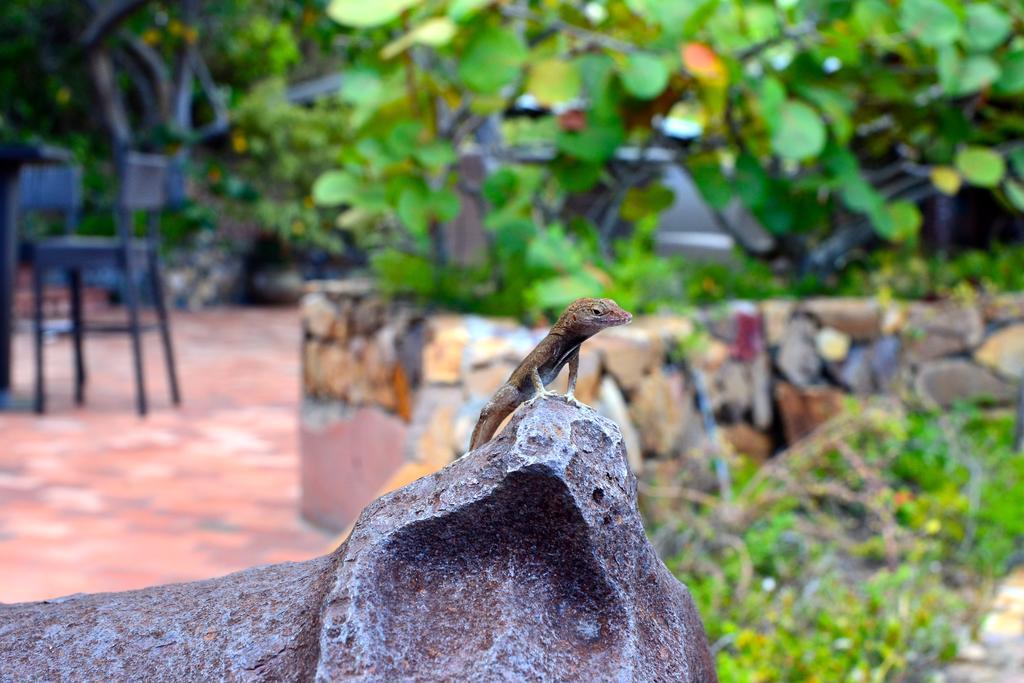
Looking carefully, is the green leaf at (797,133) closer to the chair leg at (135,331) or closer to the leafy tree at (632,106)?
the leafy tree at (632,106)

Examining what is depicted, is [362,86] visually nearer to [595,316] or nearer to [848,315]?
[848,315]

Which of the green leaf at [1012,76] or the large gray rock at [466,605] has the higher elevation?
the green leaf at [1012,76]

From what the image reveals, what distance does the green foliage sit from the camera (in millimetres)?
2979

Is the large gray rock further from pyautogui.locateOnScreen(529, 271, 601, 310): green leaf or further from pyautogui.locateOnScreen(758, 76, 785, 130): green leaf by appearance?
pyautogui.locateOnScreen(758, 76, 785, 130): green leaf

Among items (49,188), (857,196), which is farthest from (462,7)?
(49,188)

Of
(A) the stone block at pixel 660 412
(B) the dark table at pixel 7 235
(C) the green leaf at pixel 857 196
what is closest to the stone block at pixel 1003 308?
(C) the green leaf at pixel 857 196

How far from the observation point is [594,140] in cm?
402

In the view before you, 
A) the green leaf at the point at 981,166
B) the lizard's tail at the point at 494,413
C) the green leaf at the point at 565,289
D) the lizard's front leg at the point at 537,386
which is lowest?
the green leaf at the point at 565,289

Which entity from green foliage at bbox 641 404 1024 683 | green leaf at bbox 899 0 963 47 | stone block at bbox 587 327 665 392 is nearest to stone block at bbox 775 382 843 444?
green foliage at bbox 641 404 1024 683

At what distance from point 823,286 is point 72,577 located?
11.8ft

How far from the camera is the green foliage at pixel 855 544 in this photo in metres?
2.98

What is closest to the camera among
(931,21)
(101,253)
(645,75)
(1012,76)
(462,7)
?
(462,7)

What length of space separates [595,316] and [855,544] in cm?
297

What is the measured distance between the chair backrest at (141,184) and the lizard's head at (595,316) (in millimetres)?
5769
